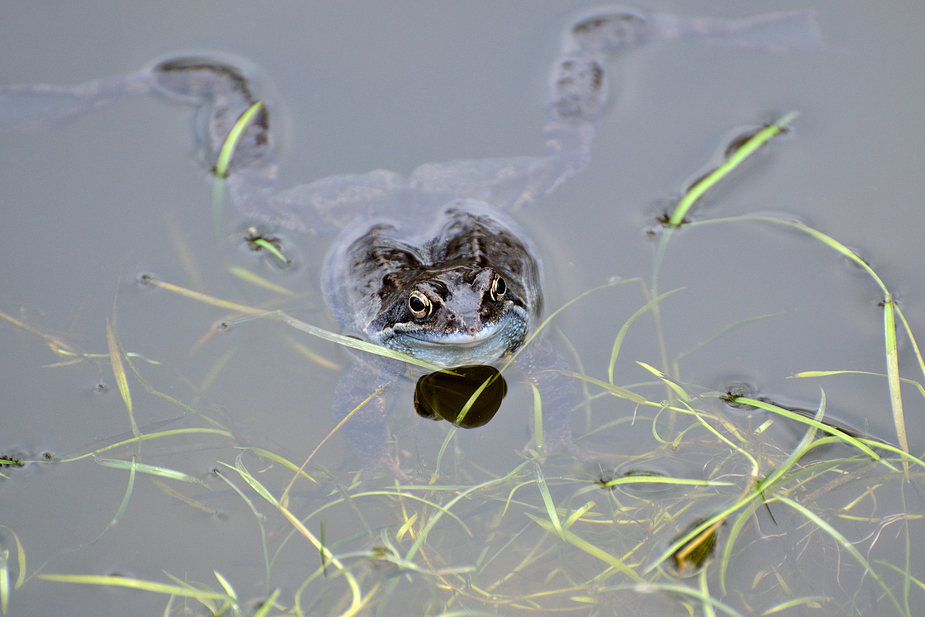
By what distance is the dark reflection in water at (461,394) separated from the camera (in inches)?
143

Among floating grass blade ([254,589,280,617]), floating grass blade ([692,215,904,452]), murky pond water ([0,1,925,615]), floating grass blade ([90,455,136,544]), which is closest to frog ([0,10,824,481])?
murky pond water ([0,1,925,615])

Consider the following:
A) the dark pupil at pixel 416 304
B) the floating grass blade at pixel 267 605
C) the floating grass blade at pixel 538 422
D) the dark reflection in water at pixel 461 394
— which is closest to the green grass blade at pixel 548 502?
the floating grass blade at pixel 538 422

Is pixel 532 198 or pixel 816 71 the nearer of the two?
pixel 532 198

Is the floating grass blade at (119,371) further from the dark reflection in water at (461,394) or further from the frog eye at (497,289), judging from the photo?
the frog eye at (497,289)

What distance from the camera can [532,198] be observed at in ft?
15.1

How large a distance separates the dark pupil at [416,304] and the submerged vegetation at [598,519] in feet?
1.46

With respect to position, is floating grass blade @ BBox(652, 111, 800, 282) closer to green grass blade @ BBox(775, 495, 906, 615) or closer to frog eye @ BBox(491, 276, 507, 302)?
frog eye @ BBox(491, 276, 507, 302)

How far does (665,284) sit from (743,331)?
578 mm

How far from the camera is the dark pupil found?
3264mm

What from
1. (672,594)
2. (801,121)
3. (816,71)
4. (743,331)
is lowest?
(672,594)

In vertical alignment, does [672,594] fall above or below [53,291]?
below

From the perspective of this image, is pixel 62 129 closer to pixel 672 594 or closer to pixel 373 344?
pixel 373 344

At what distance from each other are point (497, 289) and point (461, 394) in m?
0.83

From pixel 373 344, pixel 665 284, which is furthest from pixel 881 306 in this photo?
pixel 373 344
